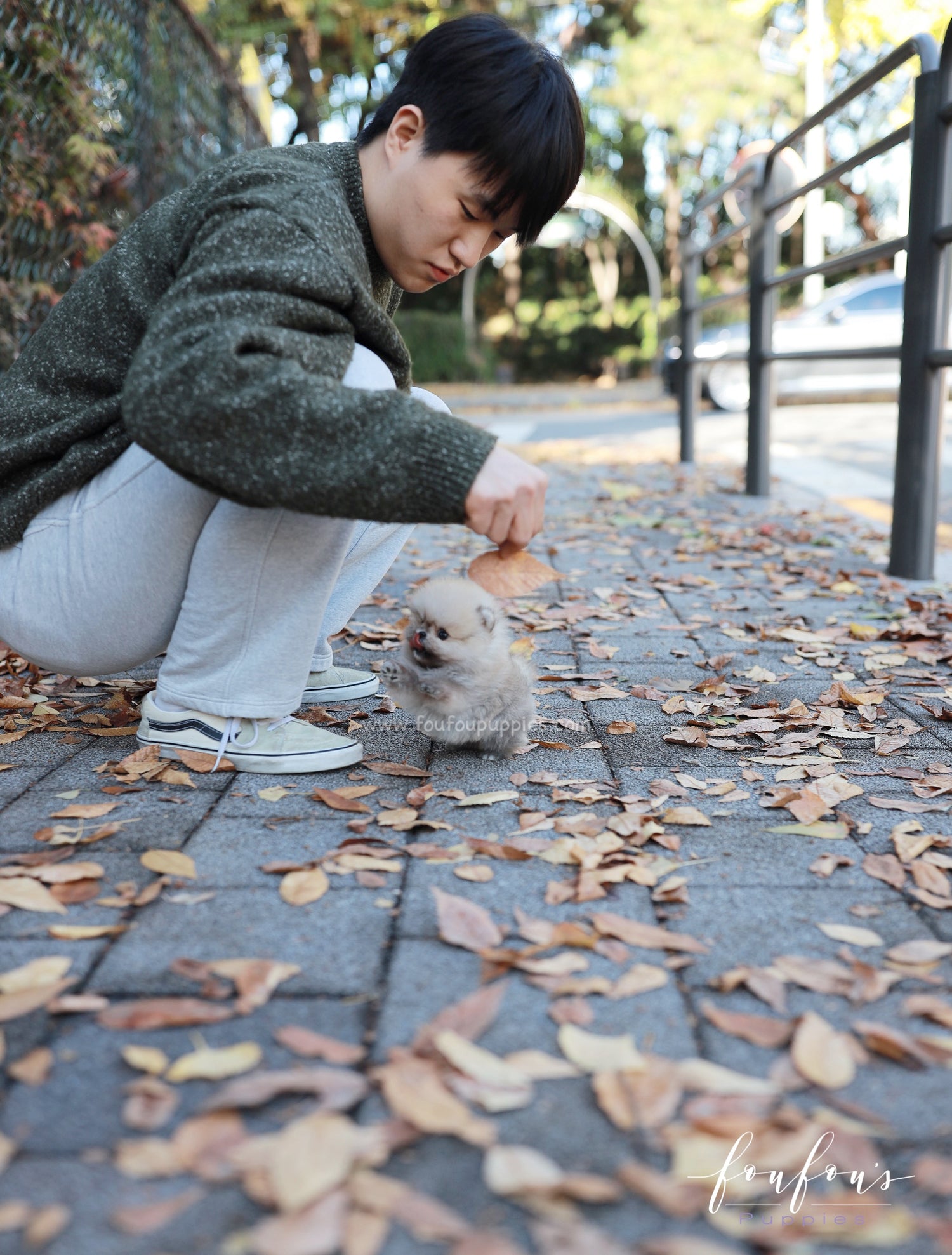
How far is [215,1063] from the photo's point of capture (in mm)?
1253

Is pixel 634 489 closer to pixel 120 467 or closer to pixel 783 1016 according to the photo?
pixel 120 467

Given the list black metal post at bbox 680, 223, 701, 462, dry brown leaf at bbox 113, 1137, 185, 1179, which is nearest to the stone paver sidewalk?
dry brown leaf at bbox 113, 1137, 185, 1179

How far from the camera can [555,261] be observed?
24.0 metres

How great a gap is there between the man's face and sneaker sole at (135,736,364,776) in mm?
926

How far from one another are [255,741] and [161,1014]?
0.88 meters

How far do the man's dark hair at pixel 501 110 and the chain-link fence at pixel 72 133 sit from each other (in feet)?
8.26

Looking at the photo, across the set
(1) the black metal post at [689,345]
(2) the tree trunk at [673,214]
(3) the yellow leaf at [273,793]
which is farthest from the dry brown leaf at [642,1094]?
(2) the tree trunk at [673,214]

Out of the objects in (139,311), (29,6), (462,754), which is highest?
(29,6)

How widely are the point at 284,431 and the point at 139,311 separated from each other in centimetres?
54

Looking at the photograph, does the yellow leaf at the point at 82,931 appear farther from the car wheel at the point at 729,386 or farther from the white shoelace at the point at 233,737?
the car wheel at the point at 729,386

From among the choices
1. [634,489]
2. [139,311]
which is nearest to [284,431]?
[139,311]

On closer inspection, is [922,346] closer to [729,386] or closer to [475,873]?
[475,873]

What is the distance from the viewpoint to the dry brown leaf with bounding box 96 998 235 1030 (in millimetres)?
1330

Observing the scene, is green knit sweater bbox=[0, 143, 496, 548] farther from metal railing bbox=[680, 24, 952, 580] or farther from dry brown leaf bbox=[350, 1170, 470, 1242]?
metal railing bbox=[680, 24, 952, 580]
